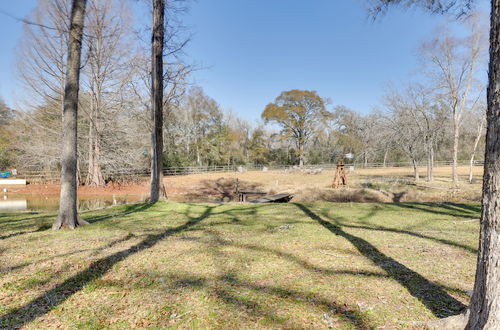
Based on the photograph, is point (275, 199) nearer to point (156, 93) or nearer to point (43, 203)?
point (156, 93)

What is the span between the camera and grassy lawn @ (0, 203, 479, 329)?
262 cm

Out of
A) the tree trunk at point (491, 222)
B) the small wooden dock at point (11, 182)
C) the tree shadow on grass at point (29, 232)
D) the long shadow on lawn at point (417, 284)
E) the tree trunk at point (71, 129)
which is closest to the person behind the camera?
the tree trunk at point (491, 222)

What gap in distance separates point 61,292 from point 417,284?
415 cm

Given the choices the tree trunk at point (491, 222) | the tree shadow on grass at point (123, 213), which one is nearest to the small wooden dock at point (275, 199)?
the tree shadow on grass at point (123, 213)

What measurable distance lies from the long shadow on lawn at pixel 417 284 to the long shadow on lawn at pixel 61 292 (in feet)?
12.4

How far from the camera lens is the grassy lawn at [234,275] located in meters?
2.62

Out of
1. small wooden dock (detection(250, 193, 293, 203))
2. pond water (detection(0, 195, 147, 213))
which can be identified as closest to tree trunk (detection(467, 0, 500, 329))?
small wooden dock (detection(250, 193, 293, 203))

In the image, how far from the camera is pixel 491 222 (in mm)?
1992

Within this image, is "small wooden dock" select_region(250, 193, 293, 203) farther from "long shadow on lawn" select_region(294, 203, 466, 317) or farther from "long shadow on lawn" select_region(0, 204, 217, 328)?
"long shadow on lawn" select_region(0, 204, 217, 328)

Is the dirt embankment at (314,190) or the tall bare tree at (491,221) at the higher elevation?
the tall bare tree at (491,221)

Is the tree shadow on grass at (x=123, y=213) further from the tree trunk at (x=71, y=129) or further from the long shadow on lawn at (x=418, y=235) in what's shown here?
the long shadow on lawn at (x=418, y=235)

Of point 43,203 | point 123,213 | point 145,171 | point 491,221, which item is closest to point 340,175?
point 123,213

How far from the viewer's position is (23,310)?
8.96ft

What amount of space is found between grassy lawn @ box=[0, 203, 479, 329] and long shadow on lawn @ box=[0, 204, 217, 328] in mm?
12
